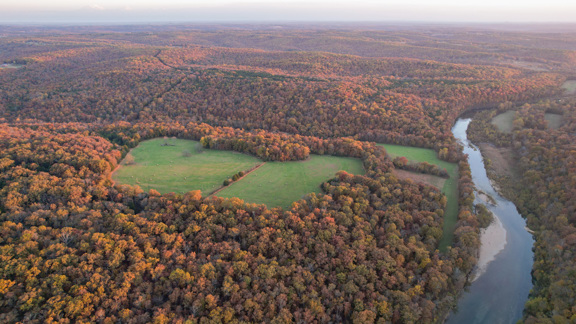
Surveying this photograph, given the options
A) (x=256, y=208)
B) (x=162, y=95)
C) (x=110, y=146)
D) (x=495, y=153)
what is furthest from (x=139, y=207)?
(x=495, y=153)

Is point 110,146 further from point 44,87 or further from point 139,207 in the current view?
point 44,87

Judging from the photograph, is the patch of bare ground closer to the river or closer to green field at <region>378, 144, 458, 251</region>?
green field at <region>378, 144, 458, 251</region>

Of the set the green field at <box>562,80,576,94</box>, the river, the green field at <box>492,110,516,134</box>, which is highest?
the green field at <box>562,80,576,94</box>

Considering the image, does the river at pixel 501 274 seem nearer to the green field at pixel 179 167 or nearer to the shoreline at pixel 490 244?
the shoreline at pixel 490 244

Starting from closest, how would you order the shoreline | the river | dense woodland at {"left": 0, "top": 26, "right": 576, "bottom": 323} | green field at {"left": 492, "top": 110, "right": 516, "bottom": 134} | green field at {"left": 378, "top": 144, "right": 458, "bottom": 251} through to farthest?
Answer: 1. dense woodland at {"left": 0, "top": 26, "right": 576, "bottom": 323}
2. the river
3. the shoreline
4. green field at {"left": 378, "top": 144, "right": 458, "bottom": 251}
5. green field at {"left": 492, "top": 110, "right": 516, "bottom": 134}

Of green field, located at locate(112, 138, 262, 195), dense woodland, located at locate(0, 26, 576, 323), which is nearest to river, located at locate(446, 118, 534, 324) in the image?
dense woodland, located at locate(0, 26, 576, 323)

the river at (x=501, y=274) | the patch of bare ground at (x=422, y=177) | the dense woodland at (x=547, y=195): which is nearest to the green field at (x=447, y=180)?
the patch of bare ground at (x=422, y=177)
